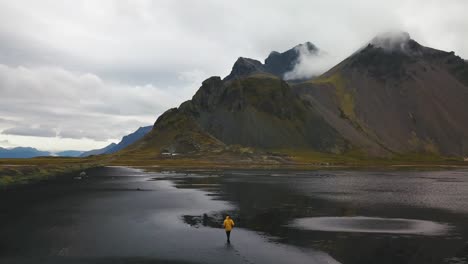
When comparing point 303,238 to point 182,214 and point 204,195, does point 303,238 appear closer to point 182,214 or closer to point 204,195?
point 182,214

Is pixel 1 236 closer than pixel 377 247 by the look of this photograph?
No

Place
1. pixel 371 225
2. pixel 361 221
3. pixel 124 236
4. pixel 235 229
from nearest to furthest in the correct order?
pixel 124 236, pixel 235 229, pixel 371 225, pixel 361 221

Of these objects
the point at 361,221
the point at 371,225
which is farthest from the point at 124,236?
the point at 361,221

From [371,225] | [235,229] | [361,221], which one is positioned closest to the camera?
[235,229]

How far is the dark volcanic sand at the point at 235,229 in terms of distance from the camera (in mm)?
39250

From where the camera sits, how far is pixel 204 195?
92875mm

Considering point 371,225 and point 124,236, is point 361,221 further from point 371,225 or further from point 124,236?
point 124,236

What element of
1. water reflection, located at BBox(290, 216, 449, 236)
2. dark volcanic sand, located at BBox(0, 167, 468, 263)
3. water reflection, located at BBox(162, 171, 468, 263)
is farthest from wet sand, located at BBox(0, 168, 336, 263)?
water reflection, located at BBox(290, 216, 449, 236)

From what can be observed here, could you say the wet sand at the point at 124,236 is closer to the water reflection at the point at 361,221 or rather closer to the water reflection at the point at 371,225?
the water reflection at the point at 361,221

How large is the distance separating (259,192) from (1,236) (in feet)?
202

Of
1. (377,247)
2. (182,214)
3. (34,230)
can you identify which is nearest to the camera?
(377,247)

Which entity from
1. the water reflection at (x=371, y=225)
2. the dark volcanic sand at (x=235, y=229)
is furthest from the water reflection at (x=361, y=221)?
the dark volcanic sand at (x=235, y=229)

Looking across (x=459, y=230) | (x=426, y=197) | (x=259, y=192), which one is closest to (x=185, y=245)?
(x=459, y=230)

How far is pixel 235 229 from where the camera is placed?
52969mm
